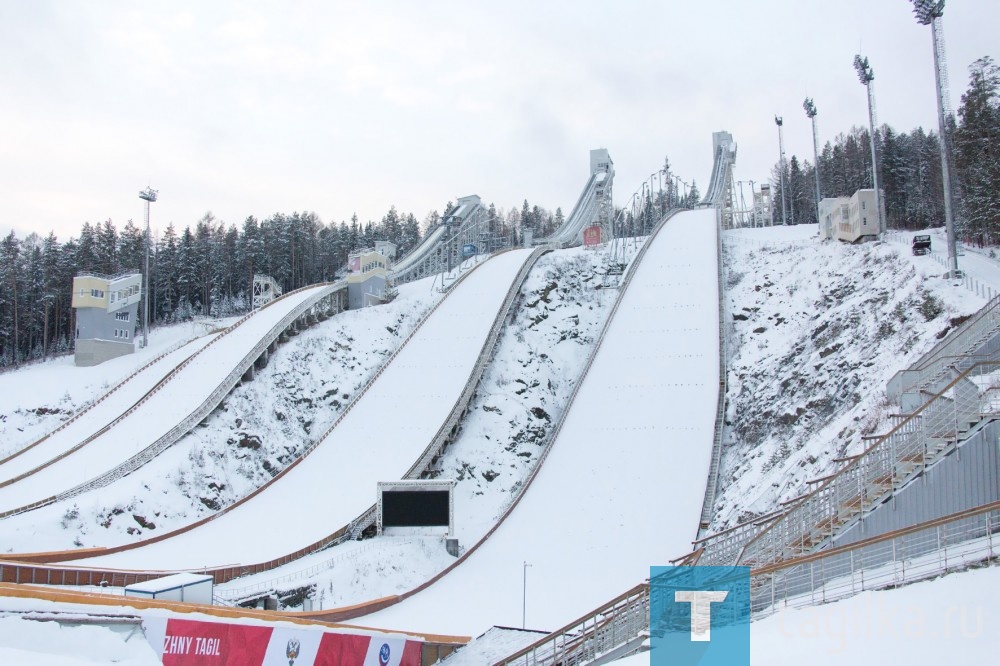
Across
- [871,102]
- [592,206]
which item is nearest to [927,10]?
[871,102]

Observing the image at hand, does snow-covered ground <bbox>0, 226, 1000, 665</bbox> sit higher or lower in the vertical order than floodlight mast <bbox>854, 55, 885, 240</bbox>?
lower

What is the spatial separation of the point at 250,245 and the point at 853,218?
136 feet

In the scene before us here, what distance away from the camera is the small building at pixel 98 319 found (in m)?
36.0

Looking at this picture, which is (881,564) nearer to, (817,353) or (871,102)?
(817,353)

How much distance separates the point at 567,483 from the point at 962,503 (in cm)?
1495

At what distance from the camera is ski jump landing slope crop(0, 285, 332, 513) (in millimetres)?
23062

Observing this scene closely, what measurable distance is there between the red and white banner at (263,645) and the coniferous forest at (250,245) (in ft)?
98.8

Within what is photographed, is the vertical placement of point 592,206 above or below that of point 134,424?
above

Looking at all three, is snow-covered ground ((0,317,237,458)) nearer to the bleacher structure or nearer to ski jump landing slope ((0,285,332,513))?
ski jump landing slope ((0,285,332,513))

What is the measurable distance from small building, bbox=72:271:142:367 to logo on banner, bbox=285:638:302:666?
29993mm

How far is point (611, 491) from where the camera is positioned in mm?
23922

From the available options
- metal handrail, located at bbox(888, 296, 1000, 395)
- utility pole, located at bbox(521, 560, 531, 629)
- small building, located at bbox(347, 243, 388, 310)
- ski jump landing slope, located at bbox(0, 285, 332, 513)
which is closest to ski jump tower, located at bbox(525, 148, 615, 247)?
small building, located at bbox(347, 243, 388, 310)

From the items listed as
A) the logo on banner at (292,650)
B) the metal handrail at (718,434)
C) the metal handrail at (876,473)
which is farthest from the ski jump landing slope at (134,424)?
the metal handrail at (876,473)

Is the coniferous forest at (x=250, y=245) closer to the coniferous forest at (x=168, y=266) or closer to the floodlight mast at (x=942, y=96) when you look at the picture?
the coniferous forest at (x=168, y=266)
